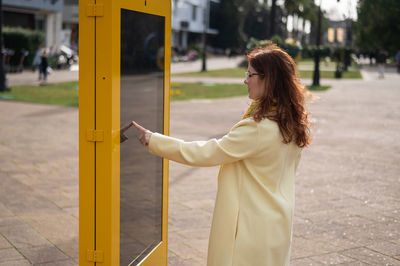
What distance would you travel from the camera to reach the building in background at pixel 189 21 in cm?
7988

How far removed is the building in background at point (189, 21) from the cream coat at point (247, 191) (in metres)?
75.0

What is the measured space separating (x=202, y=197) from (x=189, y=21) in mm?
79955

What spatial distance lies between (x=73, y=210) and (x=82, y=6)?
11.1ft

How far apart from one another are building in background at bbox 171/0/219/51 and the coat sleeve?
7495 centimetres

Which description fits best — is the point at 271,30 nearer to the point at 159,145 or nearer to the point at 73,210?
the point at 73,210

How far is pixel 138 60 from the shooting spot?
3102mm

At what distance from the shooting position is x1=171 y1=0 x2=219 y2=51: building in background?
262 feet

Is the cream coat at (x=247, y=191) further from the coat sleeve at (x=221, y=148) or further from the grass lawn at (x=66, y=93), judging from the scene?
the grass lawn at (x=66, y=93)

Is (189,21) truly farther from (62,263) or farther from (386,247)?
(62,263)

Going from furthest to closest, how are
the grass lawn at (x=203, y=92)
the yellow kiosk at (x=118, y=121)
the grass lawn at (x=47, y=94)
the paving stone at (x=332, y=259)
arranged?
the grass lawn at (x=203, y=92), the grass lawn at (x=47, y=94), the paving stone at (x=332, y=259), the yellow kiosk at (x=118, y=121)

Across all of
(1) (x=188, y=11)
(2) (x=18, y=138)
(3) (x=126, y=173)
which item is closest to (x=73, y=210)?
(3) (x=126, y=173)

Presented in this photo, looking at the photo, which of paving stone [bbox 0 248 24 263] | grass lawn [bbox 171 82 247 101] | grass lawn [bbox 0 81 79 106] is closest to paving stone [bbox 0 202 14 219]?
paving stone [bbox 0 248 24 263]

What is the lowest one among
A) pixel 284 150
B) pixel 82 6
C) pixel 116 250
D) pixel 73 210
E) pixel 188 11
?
pixel 73 210

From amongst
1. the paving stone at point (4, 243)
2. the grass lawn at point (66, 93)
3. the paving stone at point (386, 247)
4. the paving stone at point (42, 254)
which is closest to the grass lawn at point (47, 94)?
the grass lawn at point (66, 93)
